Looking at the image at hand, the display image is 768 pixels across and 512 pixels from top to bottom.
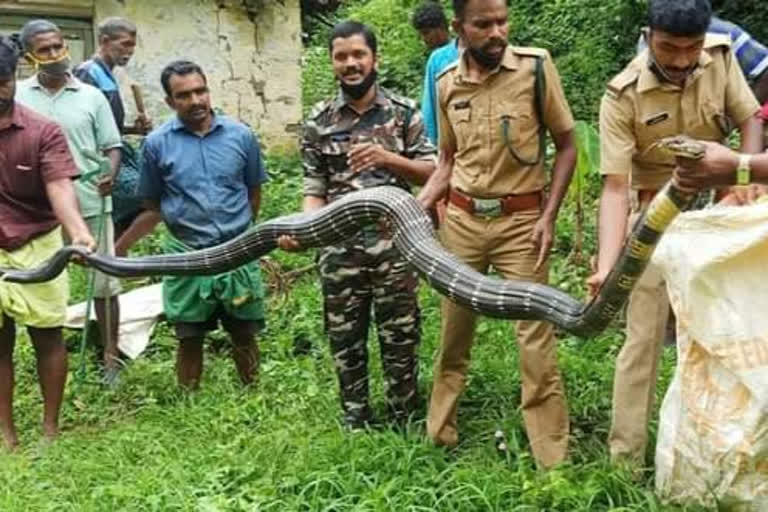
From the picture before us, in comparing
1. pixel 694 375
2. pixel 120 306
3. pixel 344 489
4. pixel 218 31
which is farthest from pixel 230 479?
pixel 218 31

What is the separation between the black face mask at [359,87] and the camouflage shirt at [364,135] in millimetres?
56

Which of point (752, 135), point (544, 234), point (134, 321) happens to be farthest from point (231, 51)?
point (752, 135)

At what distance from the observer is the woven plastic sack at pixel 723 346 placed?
2857 millimetres

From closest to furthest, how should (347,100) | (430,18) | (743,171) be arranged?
(743,171), (347,100), (430,18)

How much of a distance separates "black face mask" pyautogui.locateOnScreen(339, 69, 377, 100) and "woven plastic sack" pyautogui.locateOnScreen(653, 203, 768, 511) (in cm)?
155

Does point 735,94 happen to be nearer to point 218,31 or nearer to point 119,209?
point 119,209

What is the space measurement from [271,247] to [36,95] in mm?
2218

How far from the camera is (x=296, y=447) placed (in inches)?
161

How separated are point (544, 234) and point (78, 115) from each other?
120 inches

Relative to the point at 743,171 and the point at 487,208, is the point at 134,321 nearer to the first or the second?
the point at 487,208

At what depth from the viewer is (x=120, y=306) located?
6.14 m

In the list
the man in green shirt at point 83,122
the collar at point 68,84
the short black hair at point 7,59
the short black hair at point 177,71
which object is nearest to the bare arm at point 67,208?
the short black hair at point 7,59

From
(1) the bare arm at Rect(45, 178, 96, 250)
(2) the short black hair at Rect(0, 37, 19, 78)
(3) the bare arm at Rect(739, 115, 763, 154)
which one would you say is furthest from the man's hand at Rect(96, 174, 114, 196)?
(3) the bare arm at Rect(739, 115, 763, 154)

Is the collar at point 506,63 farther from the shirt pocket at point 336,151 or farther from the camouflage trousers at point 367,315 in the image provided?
the camouflage trousers at point 367,315
